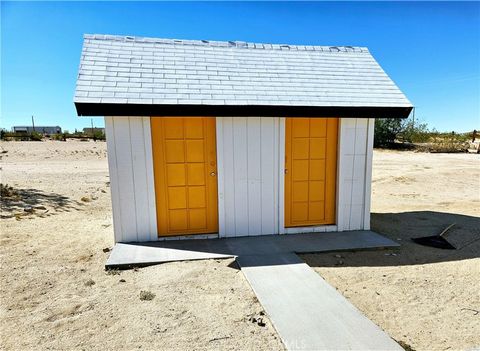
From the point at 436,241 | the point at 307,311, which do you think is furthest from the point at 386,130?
the point at 307,311

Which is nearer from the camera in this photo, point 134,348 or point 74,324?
point 134,348

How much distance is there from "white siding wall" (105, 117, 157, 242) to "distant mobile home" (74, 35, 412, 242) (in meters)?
0.02

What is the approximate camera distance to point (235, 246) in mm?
5371

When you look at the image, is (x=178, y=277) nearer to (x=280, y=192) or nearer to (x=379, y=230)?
(x=280, y=192)

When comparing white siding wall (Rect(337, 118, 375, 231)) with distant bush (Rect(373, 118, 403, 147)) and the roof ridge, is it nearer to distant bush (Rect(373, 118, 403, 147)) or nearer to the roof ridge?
the roof ridge

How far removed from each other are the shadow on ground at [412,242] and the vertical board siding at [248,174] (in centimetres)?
123

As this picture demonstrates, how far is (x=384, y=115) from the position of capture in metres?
5.69

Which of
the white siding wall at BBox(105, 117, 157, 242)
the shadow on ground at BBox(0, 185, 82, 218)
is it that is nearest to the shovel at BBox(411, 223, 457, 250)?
the white siding wall at BBox(105, 117, 157, 242)

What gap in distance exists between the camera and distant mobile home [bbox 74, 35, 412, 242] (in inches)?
205

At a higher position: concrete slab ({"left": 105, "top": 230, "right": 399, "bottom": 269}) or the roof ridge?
the roof ridge

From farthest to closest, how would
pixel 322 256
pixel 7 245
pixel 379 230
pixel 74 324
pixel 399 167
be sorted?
pixel 399 167
pixel 379 230
pixel 7 245
pixel 322 256
pixel 74 324

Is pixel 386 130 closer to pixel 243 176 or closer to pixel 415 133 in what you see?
pixel 415 133

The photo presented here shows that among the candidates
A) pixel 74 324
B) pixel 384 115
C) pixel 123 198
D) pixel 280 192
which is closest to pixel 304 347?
pixel 74 324

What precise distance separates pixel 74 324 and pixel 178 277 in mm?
1384
